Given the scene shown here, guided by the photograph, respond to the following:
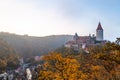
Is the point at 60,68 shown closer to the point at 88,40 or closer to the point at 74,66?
the point at 74,66

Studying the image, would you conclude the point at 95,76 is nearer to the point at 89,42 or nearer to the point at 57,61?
the point at 57,61

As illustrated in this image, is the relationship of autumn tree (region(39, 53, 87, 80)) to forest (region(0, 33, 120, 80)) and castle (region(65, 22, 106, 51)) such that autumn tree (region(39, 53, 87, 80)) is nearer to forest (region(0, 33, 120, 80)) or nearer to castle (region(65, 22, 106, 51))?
forest (region(0, 33, 120, 80))

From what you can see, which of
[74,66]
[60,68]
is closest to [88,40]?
[74,66]

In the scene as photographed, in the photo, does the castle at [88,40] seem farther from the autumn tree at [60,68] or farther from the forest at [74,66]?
the autumn tree at [60,68]

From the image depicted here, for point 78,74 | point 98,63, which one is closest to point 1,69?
point 98,63

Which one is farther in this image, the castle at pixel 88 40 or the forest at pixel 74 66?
the castle at pixel 88 40

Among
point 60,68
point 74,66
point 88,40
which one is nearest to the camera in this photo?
point 60,68

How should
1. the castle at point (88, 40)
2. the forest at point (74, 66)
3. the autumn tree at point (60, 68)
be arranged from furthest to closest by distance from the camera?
1. the castle at point (88, 40)
2. the autumn tree at point (60, 68)
3. the forest at point (74, 66)

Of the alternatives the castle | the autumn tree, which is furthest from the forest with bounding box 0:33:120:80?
the castle

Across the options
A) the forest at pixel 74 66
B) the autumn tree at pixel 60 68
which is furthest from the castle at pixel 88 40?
the autumn tree at pixel 60 68

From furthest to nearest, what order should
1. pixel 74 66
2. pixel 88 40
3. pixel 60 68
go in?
pixel 88 40
pixel 74 66
pixel 60 68

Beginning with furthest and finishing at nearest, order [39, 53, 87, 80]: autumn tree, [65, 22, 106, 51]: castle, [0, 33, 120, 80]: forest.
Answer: [65, 22, 106, 51]: castle
[39, 53, 87, 80]: autumn tree
[0, 33, 120, 80]: forest
